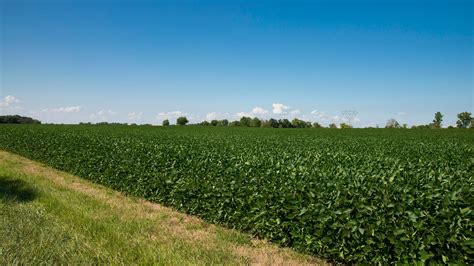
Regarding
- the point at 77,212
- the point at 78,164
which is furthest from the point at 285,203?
the point at 78,164

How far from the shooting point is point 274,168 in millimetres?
6078

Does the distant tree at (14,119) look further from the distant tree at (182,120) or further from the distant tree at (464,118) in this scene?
the distant tree at (464,118)

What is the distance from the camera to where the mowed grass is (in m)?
4.66

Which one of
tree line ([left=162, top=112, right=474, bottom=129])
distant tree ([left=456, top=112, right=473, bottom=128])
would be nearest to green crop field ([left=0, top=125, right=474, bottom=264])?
tree line ([left=162, top=112, right=474, bottom=129])

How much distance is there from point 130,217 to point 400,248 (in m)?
5.18

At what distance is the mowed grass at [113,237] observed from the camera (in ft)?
15.3

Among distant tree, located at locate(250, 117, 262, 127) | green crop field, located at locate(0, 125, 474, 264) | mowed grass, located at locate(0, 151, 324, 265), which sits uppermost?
distant tree, located at locate(250, 117, 262, 127)

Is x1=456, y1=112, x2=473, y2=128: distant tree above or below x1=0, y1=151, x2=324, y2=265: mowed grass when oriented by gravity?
above

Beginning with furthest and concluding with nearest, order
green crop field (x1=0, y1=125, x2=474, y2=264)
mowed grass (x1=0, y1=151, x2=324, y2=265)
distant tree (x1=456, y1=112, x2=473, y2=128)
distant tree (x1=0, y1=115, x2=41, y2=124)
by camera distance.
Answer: distant tree (x1=456, y1=112, x2=473, y2=128) → distant tree (x1=0, y1=115, x2=41, y2=124) → mowed grass (x1=0, y1=151, x2=324, y2=265) → green crop field (x1=0, y1=125, x2=474, y2=264)

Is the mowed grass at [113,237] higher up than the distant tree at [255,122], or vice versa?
the distant tree at [255,122]

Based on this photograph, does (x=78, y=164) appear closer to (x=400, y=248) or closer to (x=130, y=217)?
(x=130, y=217)

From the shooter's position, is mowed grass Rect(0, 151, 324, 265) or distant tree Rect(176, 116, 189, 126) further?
distant tree Rect(176, 116, 189, 126)

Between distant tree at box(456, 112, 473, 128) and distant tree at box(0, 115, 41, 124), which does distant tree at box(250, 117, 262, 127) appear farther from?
distant tree at box(456, 112, 473, 128)

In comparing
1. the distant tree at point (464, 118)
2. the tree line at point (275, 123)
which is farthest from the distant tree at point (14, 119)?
the distant tree at point (464, 118)
